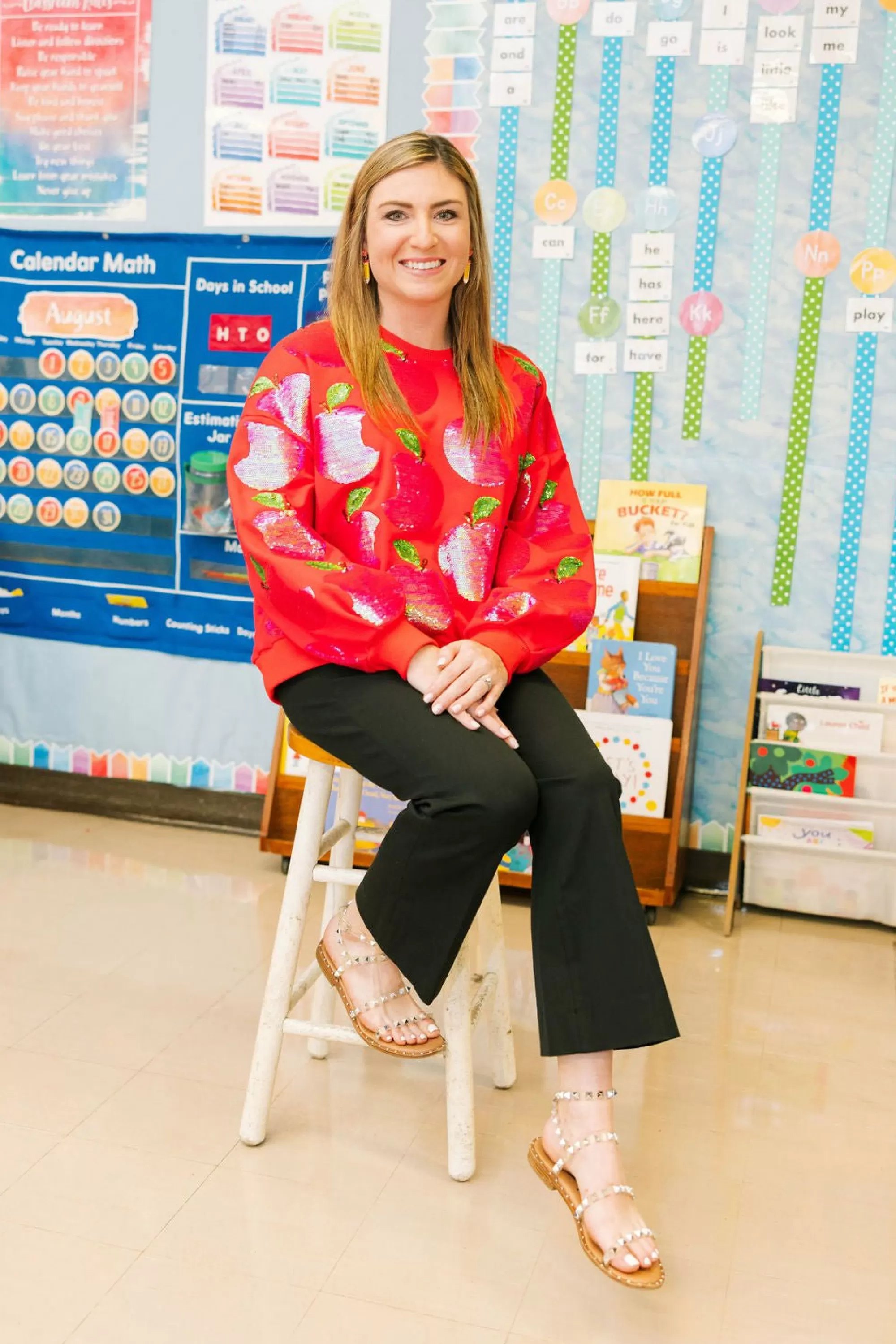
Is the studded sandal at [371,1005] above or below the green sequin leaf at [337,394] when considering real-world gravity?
below

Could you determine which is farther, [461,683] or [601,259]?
[601,259]

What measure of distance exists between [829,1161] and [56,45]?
2.91 metres

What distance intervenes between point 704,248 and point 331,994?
5.74 ft

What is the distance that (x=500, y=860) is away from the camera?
1.63m

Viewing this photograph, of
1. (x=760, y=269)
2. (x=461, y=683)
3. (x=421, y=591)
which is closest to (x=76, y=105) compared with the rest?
(x=760, y=269)

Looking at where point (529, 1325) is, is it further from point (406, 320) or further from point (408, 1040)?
point (406, 320)

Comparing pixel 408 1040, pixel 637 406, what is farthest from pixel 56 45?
pixel 408 1040

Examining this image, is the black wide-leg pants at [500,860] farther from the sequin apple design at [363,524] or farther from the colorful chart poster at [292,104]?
the colorful chart poster at [292,104]

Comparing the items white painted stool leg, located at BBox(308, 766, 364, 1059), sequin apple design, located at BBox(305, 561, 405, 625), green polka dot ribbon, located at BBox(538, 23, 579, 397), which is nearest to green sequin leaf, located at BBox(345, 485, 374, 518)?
sequin apple design, located at BBox(305, 561, 405, 625)

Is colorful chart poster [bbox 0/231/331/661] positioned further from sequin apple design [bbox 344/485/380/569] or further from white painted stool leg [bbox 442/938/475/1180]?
white painted stool leg [bbox 442/938/475/1180]

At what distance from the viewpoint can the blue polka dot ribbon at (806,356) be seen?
272cm

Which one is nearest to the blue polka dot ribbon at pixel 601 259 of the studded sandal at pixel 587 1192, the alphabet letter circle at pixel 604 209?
the alphabet letter circle at pixel 604 209

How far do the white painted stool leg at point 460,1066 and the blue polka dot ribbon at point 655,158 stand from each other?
152cm

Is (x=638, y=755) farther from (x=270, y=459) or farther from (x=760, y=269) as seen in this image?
(x=270, y=459)
